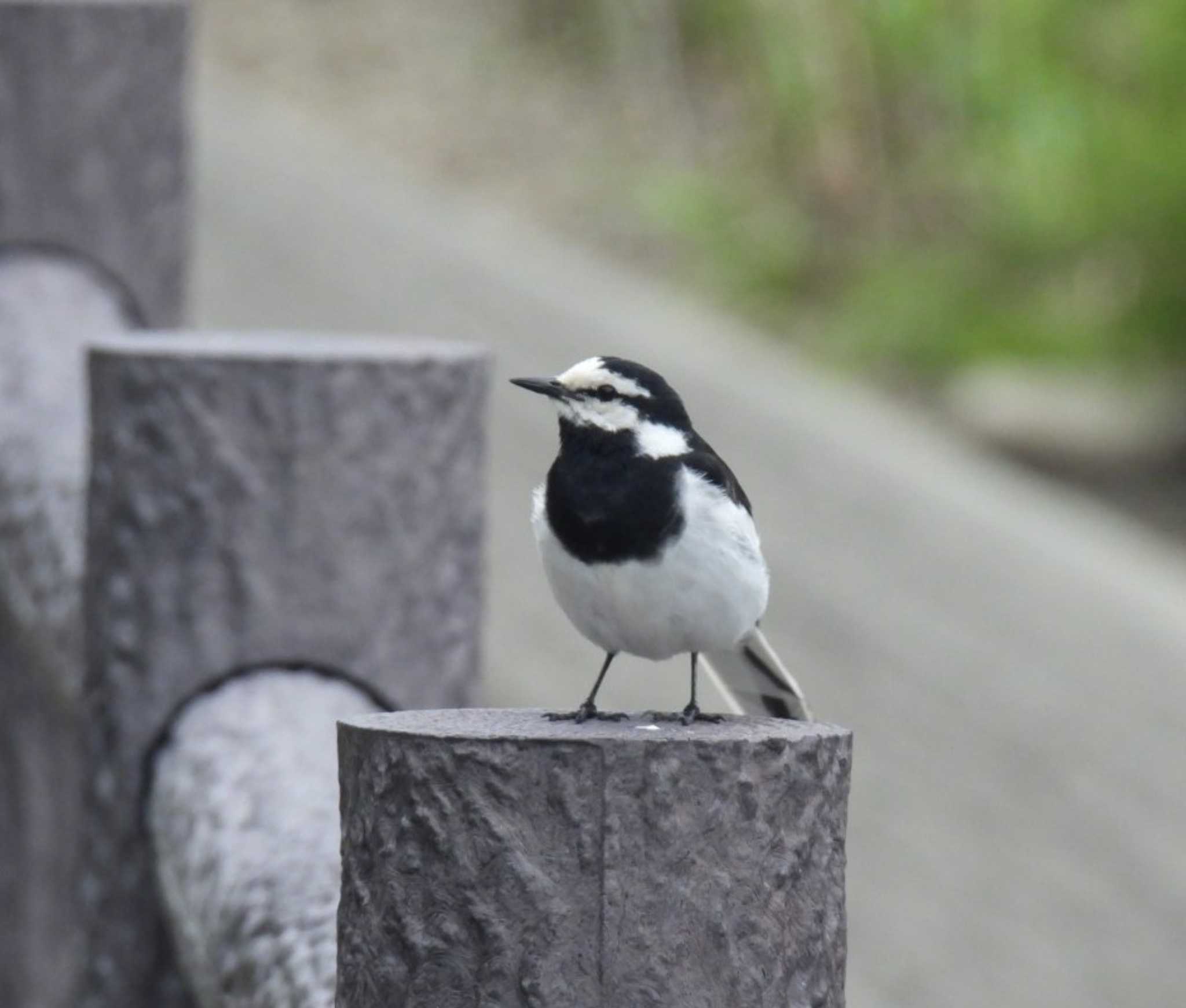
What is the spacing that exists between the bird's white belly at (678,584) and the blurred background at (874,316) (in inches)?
82.6

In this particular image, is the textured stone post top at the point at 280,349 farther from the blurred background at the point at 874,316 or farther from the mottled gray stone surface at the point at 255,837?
the blurred background at the point at 874,316

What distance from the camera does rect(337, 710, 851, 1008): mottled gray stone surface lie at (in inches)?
36.9

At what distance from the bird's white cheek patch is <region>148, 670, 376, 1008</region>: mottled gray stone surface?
0.97ft

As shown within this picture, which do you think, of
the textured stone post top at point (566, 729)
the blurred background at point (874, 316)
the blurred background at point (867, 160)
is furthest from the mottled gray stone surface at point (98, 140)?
the blurred background at point (867, 160)

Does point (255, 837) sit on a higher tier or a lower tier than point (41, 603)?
lower

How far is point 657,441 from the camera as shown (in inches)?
50.6

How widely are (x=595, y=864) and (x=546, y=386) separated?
0.40 m

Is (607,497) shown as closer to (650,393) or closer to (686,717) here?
(650,393)

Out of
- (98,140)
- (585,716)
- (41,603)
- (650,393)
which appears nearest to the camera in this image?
(585,716)

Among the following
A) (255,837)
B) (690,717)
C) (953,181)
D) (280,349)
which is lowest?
(255,837)

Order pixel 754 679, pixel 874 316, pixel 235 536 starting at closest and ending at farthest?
pixel 754 679, pixel 235 536, pixel 874 316

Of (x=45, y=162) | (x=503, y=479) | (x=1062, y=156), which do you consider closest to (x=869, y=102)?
(x=1062, y=156)

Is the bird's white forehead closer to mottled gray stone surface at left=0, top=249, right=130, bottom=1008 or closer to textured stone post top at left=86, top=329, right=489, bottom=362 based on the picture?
textured stone post top at left=86, top=329, right=489, bottom=362

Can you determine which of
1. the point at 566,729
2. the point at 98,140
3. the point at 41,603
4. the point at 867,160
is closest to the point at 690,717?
the point at 566,729
